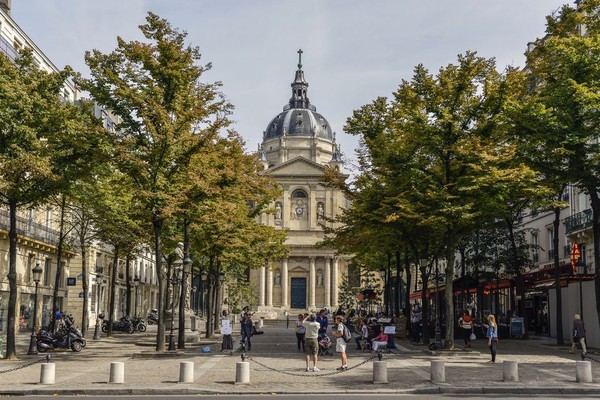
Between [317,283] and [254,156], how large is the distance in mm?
75584

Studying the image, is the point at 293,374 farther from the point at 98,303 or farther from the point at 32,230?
the point at 32,230

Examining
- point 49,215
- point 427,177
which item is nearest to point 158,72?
point 427,177

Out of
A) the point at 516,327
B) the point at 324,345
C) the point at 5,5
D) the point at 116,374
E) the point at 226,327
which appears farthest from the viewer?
the point at 5,5

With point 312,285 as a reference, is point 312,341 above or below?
below

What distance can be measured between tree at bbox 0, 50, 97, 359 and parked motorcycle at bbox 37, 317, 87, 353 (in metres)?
3.92

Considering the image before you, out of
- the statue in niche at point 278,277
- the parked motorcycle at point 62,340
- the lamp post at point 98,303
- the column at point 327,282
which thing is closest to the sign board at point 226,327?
the parked motorcycle at point 62,340

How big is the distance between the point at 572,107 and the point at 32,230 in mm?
31255

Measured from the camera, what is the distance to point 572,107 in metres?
28.3

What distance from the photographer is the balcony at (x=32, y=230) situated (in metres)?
39.9

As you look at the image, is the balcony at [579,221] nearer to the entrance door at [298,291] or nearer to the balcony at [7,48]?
the balcony at [7,48]

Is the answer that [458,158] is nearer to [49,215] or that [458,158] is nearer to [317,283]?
[49,215]

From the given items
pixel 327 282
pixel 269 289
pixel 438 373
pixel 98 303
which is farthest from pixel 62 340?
pixel 327 282

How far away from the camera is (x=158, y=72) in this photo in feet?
90.0

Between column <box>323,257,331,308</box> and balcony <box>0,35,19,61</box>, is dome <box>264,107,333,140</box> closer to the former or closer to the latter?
column <box>323,257,331,308</box>
